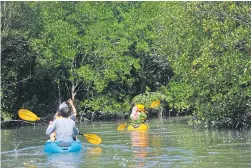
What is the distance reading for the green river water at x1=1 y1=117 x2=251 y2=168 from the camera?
13438 mm

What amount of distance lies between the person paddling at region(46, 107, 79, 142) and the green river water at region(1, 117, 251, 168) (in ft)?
1.60

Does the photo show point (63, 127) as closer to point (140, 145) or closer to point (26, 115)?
point (140, 145)

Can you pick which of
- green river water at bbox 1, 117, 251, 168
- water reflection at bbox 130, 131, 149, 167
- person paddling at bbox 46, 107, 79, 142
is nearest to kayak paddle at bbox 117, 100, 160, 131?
water reflection at bbox 130, 131, 149, 167

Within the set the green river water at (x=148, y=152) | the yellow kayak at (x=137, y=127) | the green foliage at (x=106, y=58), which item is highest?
the green foliage at (x=106, y=58)

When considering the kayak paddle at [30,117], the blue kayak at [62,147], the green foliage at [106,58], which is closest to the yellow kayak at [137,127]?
the green foliage at [106,58]

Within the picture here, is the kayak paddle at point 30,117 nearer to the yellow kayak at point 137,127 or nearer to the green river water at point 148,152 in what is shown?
the green river water at point 148,152

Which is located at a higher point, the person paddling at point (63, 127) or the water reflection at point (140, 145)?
the person paddling at point (63, 127)

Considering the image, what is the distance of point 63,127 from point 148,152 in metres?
2.31

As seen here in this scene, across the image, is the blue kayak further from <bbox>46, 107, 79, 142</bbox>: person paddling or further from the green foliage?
the green foliage

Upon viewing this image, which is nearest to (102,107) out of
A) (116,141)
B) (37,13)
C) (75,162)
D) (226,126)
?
(37,13)

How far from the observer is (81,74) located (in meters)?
35.0

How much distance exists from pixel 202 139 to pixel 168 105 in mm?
17866

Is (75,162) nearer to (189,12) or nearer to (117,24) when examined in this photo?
(189,12)

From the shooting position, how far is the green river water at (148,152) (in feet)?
44.1
